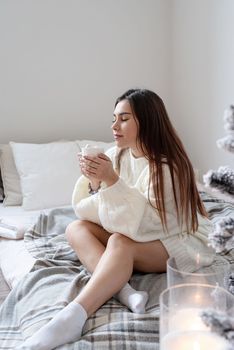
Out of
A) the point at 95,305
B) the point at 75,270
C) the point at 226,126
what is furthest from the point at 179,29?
the point at 226,126

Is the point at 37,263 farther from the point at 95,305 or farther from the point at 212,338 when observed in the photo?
the point at 212,338

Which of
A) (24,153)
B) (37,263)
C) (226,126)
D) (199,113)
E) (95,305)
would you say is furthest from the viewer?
(199,113)

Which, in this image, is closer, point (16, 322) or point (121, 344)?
point (121, 344)

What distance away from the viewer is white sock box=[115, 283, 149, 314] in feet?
3.88

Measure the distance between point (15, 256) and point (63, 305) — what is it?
0.50 meters

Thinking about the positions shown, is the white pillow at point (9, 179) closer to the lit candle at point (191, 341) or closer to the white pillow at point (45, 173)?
the white pillow at point (45, 173)

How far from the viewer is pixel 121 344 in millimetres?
1055

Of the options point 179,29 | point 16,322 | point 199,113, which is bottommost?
point 16,322

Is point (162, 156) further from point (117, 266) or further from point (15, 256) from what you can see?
point (15, 256)

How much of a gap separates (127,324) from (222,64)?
1741mm

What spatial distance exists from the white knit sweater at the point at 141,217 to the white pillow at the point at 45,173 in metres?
0.72

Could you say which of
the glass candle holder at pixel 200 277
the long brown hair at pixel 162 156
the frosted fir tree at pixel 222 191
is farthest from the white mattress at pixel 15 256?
the frosted fir tree at pixel 222 191

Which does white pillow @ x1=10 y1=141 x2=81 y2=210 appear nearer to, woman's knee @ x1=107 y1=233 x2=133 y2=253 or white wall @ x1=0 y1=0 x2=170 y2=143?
white wall @ x1=0 y1=0 x2=170 y2=143

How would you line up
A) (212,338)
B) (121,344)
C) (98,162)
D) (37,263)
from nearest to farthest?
(212,338) → (121,344) → (98,162) → (37,263)
